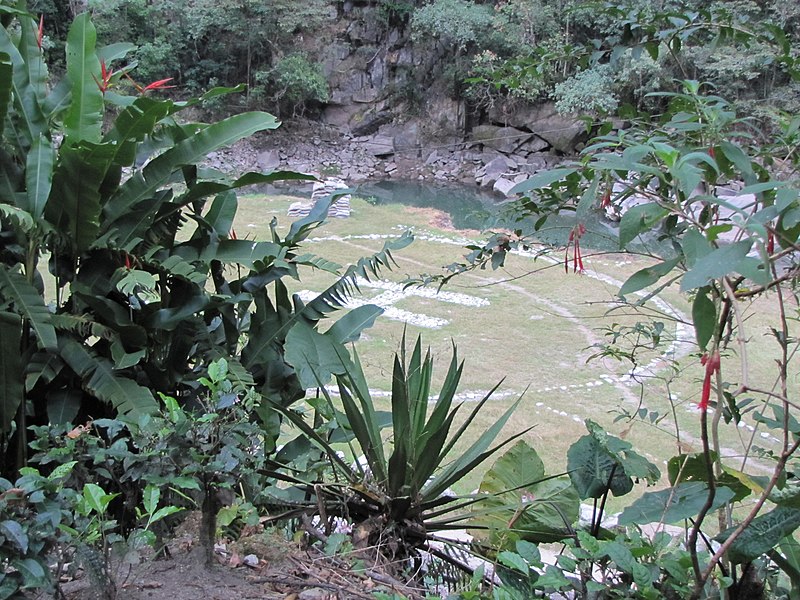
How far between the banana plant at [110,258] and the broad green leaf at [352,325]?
0.09 m

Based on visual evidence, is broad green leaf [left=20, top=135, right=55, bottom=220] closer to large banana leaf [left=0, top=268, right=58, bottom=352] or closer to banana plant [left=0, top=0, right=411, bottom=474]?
banana plant [left=0, top=0, right=411, bottom=474]

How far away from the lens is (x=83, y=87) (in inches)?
78.4

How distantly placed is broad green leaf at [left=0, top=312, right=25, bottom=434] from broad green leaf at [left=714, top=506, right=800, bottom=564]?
164 centimetres

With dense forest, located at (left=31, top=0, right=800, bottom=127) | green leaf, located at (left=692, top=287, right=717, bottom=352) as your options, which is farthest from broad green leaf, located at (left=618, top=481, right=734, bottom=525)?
dense forest, located at (left=31, top=0, right=800, bottom=127)

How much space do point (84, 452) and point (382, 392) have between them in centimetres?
332

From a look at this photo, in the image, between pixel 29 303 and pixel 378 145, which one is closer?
pixel 29 303

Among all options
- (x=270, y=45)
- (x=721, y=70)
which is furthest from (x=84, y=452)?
(x=270, y=45)

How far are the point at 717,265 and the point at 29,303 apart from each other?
1695 millimetres

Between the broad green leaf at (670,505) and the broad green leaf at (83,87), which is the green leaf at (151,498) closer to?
the broad green leaf at (670,505)

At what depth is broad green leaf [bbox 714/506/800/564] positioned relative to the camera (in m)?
1.05

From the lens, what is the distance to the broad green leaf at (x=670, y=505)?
113 cm

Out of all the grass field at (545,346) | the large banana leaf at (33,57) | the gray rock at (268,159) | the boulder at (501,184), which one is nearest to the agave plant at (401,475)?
the grass field at (545,346)

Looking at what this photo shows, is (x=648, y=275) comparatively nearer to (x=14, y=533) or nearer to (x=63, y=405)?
(x=14, y=533)

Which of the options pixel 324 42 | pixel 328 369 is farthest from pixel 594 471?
pixel 324 42
